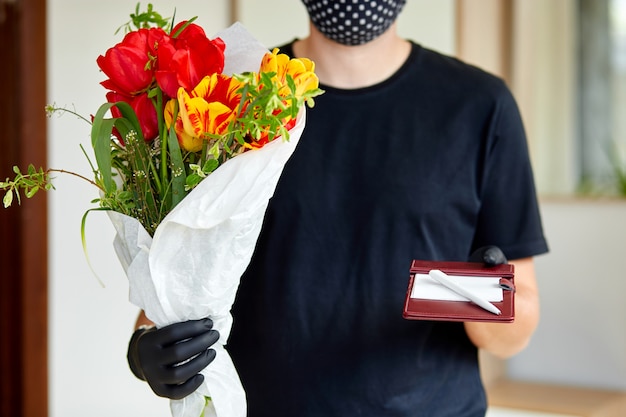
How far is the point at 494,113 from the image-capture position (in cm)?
137

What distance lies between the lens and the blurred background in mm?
2529

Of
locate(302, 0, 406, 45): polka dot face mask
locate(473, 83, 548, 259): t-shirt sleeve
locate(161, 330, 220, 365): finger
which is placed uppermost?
locate(302, 0, 406, 45): polka dot face mask

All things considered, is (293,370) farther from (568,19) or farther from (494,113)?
(568,19)

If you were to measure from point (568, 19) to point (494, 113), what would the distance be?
12.5 ft

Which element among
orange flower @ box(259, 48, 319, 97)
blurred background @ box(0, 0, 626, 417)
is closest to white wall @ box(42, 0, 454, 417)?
blurred background @ box(0, 0, 626, 417)

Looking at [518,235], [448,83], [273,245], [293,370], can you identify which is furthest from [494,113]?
[293,370]

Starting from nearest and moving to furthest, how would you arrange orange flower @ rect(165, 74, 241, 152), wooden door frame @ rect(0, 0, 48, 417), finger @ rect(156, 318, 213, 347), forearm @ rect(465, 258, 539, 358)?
orange flower @ rect(165, 74, 241, 152), finger @ rect(156, 318, 213, 347), forearm @ rect(465, 258, 539, 358), wooden door frame @ rect(0, 0, 48, 417)

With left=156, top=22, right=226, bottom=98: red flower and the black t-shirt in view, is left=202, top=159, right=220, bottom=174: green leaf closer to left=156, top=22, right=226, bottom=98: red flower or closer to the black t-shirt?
left=156, top=22, right=226, bottom=98: red flower

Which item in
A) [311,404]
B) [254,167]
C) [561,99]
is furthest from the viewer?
[561,99]

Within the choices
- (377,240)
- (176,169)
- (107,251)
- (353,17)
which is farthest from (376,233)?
(107,251)

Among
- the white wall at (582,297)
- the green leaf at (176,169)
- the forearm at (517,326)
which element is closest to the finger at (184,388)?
the green leaf at (176,169)

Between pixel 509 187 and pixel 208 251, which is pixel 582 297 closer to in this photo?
pixel 509 187

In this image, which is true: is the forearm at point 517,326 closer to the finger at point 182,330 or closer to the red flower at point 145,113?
the finger at point 182,330

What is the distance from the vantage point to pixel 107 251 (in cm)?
262
